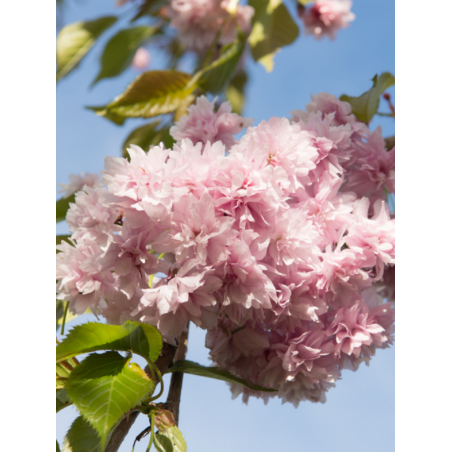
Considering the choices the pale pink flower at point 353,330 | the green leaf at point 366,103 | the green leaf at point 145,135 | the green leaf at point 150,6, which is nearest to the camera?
the pale pink flower at point 353,330

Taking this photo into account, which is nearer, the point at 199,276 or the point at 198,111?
the point at 199,276

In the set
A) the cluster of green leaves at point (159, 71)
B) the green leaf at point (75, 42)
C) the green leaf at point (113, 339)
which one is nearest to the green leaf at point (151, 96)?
the cluster of green leaves at point (159, 71)

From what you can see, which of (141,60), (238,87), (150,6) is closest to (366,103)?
(238,87)

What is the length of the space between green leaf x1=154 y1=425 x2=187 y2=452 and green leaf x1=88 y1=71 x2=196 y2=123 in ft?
1.24

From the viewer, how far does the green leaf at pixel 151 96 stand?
0.55 m

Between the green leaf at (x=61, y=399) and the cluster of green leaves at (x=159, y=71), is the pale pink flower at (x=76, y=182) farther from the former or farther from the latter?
the green leaf at (x=61, y=399)

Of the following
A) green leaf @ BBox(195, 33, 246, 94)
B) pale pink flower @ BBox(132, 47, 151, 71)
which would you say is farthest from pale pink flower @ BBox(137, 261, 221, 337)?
pale pink flower @ BBox(132, 47, 151, 71)

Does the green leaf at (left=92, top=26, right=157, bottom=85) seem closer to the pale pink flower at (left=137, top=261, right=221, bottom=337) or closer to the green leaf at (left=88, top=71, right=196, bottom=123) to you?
the green leaf at (left=88, top=71, right=196, bottom=123)

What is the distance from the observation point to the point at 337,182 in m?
0.37
